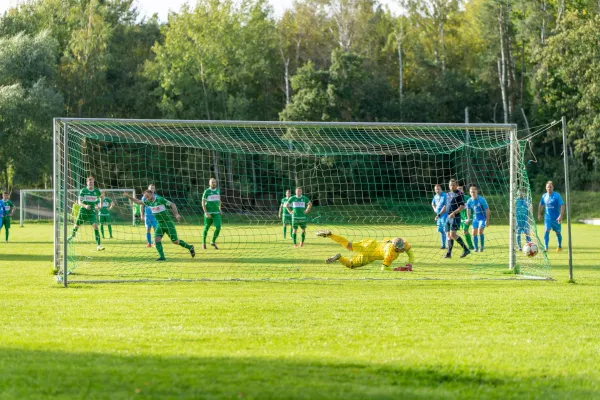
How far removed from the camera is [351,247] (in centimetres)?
1434

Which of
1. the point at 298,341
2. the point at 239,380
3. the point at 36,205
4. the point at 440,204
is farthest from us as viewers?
the point at 36,205

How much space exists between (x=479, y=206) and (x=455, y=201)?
1.19 m

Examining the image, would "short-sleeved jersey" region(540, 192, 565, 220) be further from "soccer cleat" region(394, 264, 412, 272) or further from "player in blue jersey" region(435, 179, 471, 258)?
"soccer cleat" region(394, 264, 412, 272)

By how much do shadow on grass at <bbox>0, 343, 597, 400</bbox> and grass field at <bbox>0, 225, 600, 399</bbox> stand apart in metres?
0.01

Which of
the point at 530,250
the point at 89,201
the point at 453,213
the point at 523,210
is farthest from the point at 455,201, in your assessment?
the point at 89,201

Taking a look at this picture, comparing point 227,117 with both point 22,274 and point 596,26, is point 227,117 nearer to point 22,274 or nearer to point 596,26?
point 596,26

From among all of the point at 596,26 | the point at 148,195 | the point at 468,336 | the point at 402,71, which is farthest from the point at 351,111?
the point at 468,336

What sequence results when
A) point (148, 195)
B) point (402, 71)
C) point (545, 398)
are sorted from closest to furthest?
point (545, 398) < point (148, 195) < point (402, 71)

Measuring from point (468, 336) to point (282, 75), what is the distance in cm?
5194

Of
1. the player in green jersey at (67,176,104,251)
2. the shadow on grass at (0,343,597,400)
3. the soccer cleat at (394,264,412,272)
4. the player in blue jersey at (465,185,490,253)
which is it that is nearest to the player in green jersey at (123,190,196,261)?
the player in green jersey at (67,176,104,251)

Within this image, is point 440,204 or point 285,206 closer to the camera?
point 440,204

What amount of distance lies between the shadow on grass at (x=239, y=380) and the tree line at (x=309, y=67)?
41799 millimetres

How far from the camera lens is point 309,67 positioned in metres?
51.7

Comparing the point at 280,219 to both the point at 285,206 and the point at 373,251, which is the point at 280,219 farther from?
the point at 373,251
